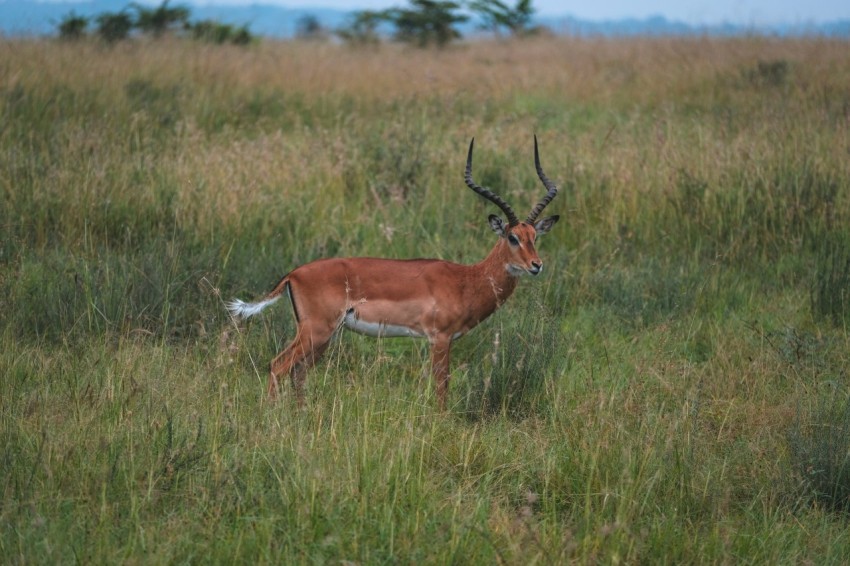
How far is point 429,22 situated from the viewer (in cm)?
2133

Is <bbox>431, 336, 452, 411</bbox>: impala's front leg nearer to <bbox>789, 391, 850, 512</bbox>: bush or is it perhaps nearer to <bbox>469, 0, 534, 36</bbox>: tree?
<bbox>789, 391, 850, 512</bbox>: bush

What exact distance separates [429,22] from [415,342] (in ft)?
52.6

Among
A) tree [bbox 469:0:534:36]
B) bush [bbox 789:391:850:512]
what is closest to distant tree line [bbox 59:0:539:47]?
tree [bbox 469:0:534:36]

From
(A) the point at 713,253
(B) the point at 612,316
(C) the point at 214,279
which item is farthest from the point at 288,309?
(A) the point at 713,253

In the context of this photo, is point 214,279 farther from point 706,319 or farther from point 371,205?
point 706,319

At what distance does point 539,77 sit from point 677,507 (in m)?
11.1

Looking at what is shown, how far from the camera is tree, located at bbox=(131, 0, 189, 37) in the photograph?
18547mm

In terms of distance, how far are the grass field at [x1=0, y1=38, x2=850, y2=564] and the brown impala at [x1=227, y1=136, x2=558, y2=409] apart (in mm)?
183

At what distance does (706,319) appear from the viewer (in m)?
6.62

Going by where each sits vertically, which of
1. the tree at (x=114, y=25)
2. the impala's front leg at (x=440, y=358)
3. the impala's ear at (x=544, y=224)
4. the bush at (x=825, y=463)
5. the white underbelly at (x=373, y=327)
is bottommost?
the impala's front leg at (x=440, y=358)

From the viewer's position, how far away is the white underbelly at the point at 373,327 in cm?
569

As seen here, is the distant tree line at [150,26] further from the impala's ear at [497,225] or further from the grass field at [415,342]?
the impala's ear at [497,225]

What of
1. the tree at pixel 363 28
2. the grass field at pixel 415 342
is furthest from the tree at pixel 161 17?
the grass field at pixel 415 342

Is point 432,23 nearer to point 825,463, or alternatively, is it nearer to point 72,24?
point 72,24
